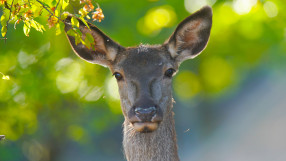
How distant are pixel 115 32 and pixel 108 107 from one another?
60.4 inches

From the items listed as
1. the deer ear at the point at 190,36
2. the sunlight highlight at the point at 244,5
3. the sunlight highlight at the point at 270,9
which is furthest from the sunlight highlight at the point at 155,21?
the deer ear at the point at 190,36

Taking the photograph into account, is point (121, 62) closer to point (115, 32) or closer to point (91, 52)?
point (91, 52)

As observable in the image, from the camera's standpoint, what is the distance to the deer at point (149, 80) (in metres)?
5.84

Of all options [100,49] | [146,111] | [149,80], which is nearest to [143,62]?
[149,80]

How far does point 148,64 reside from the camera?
20.5ft

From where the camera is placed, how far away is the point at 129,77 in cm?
620

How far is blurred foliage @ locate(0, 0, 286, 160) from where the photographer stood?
35.2 feet

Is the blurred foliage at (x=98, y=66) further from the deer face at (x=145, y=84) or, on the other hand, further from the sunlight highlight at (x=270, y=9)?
the deer face at (x=145, y=84)

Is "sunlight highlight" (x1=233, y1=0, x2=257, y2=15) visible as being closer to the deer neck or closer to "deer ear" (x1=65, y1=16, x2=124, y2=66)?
"deer ear" (x1=65, y1=16, x2=124, y2=66)

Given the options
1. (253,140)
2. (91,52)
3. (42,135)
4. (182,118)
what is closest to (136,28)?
(42,135)

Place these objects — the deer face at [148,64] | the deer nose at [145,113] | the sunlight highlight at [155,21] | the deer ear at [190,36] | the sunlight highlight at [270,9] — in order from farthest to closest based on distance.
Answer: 1. the sunlight highlight at [155,21]
2. the sunlight highlight at [270,9]
3. the deer ear at [190,36]
4. the deer face at [148,64]
5. the deer nose at [145,113]

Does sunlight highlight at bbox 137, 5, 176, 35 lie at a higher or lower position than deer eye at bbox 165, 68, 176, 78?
lower

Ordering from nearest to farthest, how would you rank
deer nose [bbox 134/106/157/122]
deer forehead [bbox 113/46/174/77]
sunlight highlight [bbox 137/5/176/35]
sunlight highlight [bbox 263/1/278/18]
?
deer nose [bbox 134/106/157/122] → deer forehead [bbox 113/46/174/77] → sunlight highlight [bbox 263/1/278/18] → sunlight highlight [bbox 137/5/176/35]

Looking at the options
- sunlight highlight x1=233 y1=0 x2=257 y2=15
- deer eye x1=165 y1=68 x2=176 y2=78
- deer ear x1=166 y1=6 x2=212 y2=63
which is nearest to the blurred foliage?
sunlight highlight x1=233 y1=0 x2=257 y2=15
